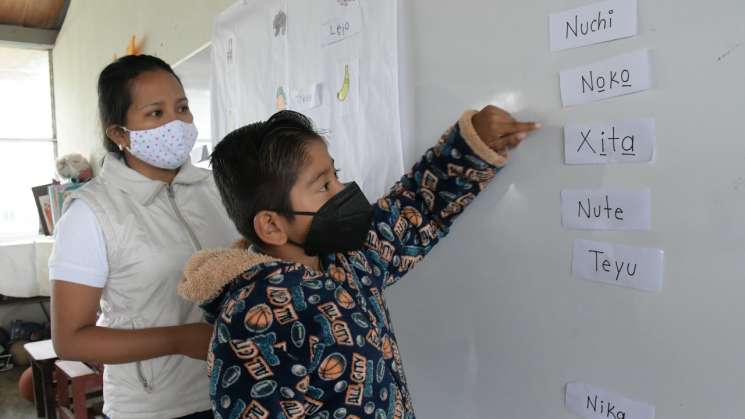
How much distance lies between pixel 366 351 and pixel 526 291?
0.30 meters

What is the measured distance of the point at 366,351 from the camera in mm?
→ 846

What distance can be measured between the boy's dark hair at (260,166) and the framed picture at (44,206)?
14.4 ft

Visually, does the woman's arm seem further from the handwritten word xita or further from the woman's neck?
the handwritten word xita

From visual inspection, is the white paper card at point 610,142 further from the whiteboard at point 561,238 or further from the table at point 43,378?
the table at point 43,378

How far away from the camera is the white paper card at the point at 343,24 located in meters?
1.24

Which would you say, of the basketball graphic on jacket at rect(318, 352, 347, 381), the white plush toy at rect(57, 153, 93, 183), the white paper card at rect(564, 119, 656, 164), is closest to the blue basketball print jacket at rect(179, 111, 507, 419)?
the basketball graphic on jacket at rect(318, 352, 347, 381)

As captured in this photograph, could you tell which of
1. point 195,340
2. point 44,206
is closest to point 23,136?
point 44,206

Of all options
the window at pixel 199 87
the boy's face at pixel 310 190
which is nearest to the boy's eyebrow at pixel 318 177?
the boy's face at pixel 310 190

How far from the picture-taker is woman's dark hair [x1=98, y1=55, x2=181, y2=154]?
3.64 ft

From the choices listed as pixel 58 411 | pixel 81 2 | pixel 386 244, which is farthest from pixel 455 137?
pixel 81 2

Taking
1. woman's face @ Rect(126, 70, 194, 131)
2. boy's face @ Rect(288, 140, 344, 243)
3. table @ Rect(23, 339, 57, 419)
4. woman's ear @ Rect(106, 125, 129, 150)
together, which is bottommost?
table @ Rect(23, 339, 57, 419)

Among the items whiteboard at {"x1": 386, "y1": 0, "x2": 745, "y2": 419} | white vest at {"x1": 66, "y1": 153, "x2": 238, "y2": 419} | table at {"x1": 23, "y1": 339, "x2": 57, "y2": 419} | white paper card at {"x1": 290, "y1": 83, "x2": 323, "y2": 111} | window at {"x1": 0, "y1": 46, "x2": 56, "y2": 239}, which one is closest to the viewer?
whiteboard at {"x1": 386, "y1": 0, "x2": 745, "y2": 419}

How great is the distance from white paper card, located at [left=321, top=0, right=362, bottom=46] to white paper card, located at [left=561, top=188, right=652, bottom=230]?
0.63 m

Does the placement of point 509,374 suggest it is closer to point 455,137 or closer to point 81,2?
point 455,137
